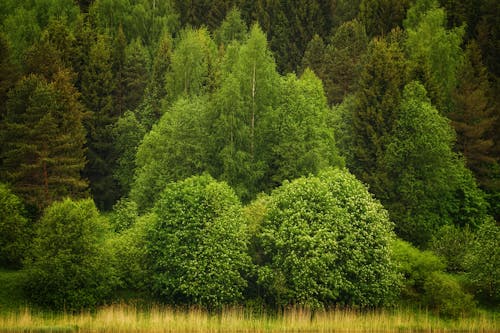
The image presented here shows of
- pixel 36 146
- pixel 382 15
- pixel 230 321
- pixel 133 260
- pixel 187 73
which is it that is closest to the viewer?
pixel 230 321

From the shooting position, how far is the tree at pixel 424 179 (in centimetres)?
5525

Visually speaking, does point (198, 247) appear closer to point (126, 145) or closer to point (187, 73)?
point (187, 73)

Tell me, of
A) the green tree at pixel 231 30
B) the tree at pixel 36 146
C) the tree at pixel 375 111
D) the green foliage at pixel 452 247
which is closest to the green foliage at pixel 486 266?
the green foliage at pixel 452 247

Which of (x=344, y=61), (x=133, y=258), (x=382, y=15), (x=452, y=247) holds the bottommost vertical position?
(x=133, y=258)

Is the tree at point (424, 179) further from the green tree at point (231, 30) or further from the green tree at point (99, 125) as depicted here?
the green tree at point (231, 30)

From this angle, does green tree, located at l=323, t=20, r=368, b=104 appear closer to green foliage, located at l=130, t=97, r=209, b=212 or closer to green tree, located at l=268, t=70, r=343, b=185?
green tree, located at l=268, t=70, r=343, b=185

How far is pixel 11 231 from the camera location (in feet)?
146

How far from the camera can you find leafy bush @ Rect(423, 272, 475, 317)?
40906 mm

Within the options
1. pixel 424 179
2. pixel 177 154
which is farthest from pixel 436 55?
pixel 177 154

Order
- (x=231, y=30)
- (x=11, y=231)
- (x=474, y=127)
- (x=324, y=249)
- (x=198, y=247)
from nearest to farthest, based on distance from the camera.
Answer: (x=324, y=249), (x=198, y=247), (x=11, y=231), (x=474, y=127), (x=231, y=30)

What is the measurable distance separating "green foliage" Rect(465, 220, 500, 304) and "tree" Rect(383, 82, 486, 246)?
10.4 m

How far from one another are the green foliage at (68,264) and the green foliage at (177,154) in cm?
1123

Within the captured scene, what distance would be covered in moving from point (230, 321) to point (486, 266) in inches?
594

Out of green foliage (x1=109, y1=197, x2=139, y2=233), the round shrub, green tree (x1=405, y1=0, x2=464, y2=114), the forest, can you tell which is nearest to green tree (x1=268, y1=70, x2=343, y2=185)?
the forest
